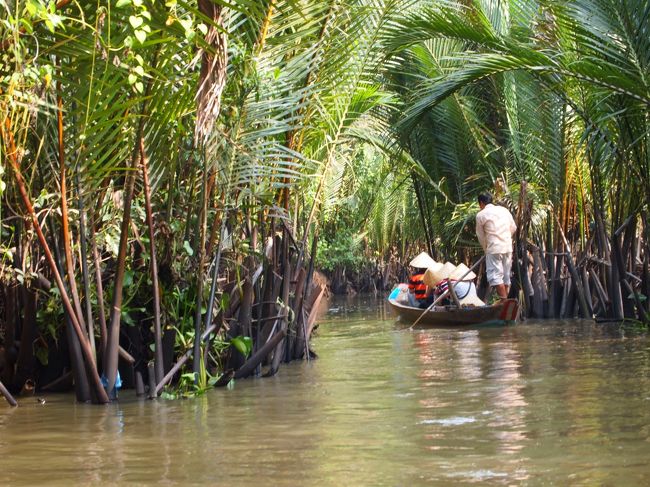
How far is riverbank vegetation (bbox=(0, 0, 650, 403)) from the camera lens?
5652 mm

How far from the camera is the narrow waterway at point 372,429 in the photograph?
4.18 m

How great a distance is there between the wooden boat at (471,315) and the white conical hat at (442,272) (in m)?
0.40

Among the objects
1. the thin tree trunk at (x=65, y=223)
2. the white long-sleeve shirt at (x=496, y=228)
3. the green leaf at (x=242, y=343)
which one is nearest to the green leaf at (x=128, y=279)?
the thin tree trunk at (x=65, y=223)

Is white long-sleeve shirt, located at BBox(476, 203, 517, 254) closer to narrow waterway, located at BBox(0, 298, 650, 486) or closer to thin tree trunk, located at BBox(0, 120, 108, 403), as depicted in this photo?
narrow waterway, located at BBox(0, 298, 650, 486)

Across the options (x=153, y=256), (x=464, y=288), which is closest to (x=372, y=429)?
(x=153, y=256)

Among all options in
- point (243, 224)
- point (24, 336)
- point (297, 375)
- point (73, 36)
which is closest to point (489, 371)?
point (297, 375)

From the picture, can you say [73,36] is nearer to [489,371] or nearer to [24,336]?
[24,336]

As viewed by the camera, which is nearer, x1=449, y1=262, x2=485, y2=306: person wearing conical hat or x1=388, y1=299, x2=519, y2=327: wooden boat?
x1=388, y1=299, x2=519, y2=327: wooden boat

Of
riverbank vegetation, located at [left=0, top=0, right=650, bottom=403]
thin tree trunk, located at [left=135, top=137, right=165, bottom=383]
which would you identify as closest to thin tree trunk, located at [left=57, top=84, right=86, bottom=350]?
riverbank vegetation, located at [left=0, top=0, right=650, bottom=403]

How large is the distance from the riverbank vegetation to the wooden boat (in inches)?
64.6

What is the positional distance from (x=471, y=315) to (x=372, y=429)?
25.9ft

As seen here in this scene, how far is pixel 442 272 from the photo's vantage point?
45.6ft

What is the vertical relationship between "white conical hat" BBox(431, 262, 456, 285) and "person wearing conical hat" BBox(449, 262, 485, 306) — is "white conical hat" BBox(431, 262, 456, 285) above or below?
above

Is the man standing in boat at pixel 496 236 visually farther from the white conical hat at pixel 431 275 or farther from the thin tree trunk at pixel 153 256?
the thin tree trunk at pixel 153 256
